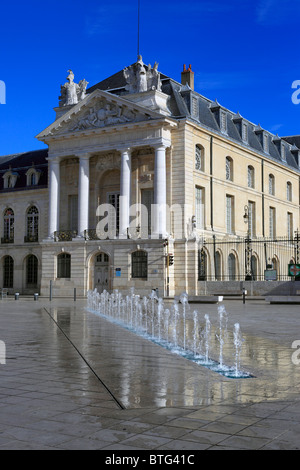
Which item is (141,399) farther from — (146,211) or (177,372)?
(146,211)

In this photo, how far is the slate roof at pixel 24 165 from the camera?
164ft

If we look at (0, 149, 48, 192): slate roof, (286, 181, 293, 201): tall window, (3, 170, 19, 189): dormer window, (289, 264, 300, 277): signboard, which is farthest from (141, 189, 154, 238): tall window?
(286, 181, 293, 201): tall window

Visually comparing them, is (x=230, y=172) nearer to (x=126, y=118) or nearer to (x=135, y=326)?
(x=126, y=118)

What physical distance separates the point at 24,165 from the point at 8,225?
19.3ft

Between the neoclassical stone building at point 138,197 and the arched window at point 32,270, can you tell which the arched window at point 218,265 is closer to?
the neoclassical stone building at point 138,197

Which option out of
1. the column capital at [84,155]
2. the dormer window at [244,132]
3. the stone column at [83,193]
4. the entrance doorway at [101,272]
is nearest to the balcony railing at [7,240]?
the stone column at [83,193]

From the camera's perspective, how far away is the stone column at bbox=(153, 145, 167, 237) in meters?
39.4

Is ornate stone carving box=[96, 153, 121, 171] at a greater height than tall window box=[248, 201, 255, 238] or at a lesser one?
greater

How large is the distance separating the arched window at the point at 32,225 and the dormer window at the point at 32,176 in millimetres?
2210

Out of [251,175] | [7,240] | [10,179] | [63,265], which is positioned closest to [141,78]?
[251,175]

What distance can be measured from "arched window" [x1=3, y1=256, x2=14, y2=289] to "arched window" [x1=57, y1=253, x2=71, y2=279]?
792cm

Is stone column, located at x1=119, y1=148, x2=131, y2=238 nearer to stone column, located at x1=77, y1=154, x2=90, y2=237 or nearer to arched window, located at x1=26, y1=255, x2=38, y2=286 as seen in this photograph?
stone column, located at x1=77, y1=154, x2=90, y2=237

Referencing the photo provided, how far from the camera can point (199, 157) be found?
43.3m
